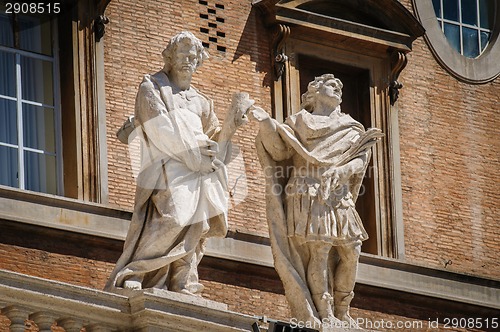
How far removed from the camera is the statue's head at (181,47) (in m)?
21.8

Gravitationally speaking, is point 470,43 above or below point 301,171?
above

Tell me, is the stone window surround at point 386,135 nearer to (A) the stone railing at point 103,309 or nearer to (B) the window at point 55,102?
(B) the window at point 55,102

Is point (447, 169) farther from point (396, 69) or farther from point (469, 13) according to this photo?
point (469, 13)

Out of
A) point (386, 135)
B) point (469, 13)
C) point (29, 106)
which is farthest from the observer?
point (469, 13)

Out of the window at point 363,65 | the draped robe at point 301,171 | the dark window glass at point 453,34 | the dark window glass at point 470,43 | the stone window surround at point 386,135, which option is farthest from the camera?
the dark window glass at point 470,43

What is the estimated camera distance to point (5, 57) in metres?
25.4

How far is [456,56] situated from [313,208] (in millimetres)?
6439

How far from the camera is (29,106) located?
1002 inches

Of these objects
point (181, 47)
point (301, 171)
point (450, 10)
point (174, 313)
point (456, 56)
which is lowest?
point (174, 313)

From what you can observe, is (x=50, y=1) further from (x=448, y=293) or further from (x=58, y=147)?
(x=448, y=293)

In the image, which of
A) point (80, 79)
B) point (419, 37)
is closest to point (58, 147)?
point (80, 79)

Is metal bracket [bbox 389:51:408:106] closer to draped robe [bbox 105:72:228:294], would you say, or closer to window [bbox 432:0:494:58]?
window [bbox 432:0:494:58]

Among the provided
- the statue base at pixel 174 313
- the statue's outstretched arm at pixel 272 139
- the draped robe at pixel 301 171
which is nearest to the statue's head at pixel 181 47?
the statue's outstretched arm at pixel 272 139

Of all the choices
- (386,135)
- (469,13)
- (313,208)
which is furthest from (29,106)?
(469,13)
